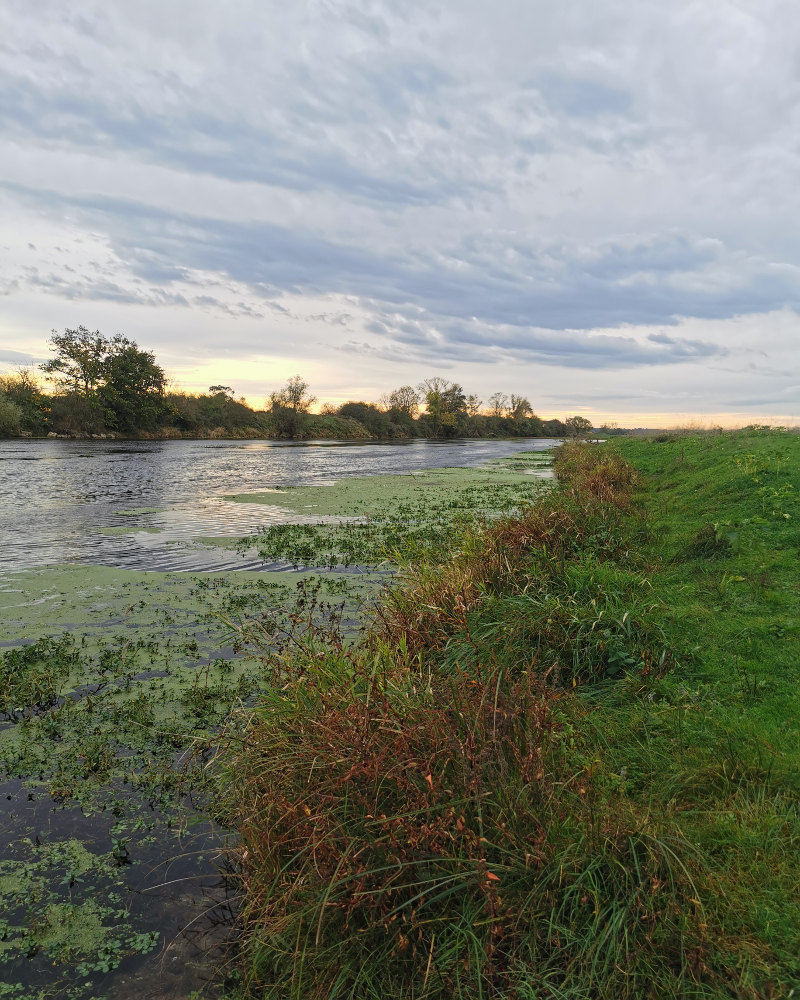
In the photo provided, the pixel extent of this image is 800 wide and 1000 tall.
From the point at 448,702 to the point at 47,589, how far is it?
8.90m

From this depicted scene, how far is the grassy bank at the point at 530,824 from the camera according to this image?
272 cm

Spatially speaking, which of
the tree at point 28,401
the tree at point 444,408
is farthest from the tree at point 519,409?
the tree at point 28,401

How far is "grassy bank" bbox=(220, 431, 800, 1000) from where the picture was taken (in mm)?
2719

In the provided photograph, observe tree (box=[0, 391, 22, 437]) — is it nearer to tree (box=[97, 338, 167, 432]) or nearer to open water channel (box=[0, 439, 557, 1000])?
tree (box=[97, 338, 167, 432])

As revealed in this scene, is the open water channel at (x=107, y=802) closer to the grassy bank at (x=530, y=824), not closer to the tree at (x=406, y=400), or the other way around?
the grassy bank at (x=530, y=824)

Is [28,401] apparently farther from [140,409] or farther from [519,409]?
[519,409]

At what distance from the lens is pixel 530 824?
10.5 ft

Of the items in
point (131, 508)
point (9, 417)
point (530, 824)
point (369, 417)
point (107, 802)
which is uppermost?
point (369, 417)

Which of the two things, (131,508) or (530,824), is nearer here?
(530,824)

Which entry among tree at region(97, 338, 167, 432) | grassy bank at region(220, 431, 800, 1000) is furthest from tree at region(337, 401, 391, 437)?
grassy bank at region(220, 431, 800, 1000)

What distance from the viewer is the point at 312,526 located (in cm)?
1641

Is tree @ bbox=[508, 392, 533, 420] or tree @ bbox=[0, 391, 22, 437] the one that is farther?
tree @ bbox=[508, 392, 533, 420]

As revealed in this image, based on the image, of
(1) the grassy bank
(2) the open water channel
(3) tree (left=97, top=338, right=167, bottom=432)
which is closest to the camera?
(1) the grassy bank

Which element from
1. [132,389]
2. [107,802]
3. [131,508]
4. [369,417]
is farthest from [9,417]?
[107,802]
